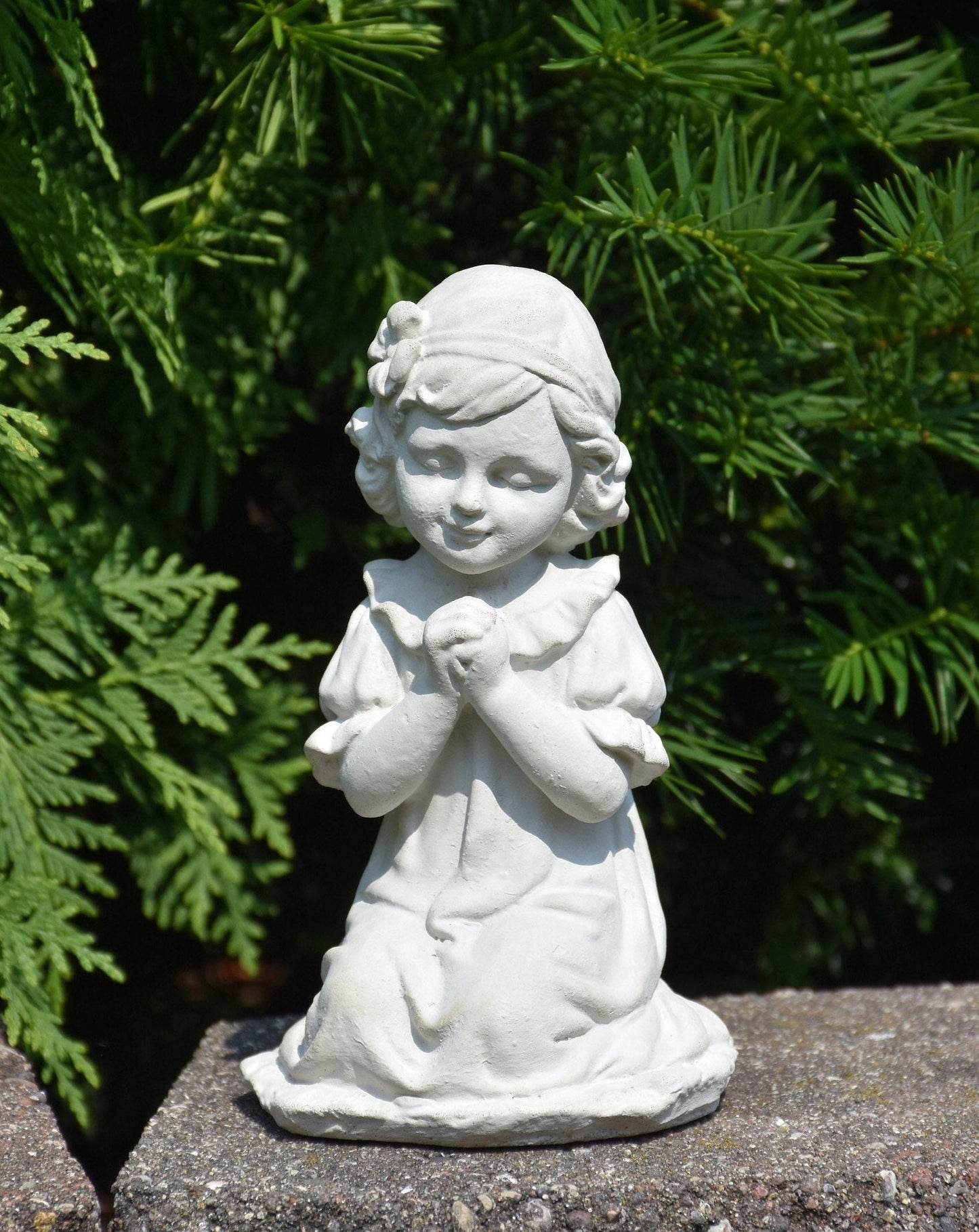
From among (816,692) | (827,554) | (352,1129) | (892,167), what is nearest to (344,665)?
(352,1129)

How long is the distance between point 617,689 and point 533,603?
8.2 inches

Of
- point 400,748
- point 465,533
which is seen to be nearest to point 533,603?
point 465,533

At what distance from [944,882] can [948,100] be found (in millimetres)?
2063

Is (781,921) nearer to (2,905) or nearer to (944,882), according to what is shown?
(944,882)

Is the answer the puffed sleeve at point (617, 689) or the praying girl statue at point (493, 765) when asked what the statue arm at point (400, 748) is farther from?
the puffed sleeve at point (617, 689)

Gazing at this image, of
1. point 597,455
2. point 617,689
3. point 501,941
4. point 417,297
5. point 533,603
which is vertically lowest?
point 501,941

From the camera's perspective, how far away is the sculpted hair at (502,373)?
7.93 feet

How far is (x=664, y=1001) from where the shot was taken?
271 centimetres

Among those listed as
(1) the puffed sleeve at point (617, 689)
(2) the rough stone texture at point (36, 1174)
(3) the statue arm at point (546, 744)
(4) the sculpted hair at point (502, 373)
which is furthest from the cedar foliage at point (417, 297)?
(3) the statue arm at point (546, 744)

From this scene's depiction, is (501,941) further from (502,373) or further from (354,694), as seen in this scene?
(502,373)

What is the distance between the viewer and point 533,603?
2576mm

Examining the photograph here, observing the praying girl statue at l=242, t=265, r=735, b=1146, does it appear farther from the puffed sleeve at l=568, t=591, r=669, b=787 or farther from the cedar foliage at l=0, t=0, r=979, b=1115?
the cedar foliage at l=0, t=0, r=979, b=1115

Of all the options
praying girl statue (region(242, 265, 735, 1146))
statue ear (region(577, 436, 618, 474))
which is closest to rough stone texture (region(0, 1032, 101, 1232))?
praying girl statue (region(242, 265, 735, 1146))

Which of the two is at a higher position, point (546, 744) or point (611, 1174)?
point (546, 744)
